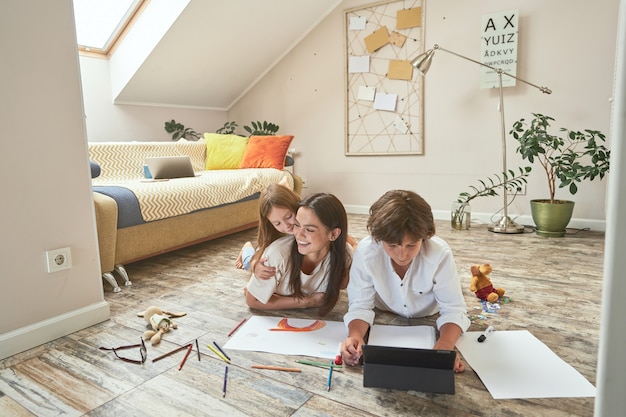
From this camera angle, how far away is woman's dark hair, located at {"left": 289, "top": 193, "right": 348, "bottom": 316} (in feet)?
4.78

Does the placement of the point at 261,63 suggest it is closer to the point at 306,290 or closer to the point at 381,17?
the point at 381,17

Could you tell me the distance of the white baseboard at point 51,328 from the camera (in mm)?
1368

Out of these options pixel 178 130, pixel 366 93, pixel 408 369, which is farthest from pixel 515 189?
pixel 178 130

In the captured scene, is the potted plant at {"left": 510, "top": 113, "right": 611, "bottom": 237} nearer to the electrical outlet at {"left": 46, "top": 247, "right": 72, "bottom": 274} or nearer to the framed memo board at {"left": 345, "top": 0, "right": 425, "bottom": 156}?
the framed memo board at {"left": 345, "top": 0, "right": 425, "bottom": 156}

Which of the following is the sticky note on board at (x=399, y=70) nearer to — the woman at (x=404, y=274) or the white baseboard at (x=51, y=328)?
the woman at (x=404, y=274)

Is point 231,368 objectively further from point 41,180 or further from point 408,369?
point 41,180

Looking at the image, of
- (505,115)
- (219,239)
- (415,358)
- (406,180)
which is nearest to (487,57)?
(505,115)

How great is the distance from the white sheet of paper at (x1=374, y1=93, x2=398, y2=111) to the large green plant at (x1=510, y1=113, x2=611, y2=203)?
3.22 feet

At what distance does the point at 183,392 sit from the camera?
1123 millimetres

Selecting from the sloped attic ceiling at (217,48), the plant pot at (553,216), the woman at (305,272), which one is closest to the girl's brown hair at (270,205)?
the woman at (305,272)

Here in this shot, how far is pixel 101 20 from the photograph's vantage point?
322 cm

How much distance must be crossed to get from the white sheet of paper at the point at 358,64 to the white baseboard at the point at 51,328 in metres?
2.87

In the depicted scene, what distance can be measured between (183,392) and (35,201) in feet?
2.76

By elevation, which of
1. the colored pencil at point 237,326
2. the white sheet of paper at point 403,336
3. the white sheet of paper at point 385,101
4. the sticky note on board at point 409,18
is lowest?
the colored pencil at point 237,326
